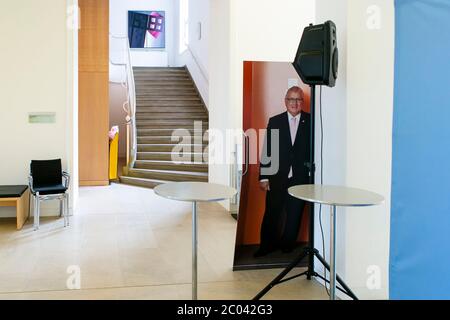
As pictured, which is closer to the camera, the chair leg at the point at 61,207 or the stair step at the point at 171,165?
the chair leg at the point at 61,207

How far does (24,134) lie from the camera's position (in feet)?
19.7

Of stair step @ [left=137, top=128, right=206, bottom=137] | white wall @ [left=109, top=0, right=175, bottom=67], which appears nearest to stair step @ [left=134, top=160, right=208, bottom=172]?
stair step @ [left=137, top=128, right=206, bottom=137]

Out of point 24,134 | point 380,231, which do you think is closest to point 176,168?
point 24,134

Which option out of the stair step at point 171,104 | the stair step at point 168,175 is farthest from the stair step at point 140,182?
the stair step at point 171,104

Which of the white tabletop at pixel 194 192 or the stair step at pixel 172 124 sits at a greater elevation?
the stair step at pixel 172 124

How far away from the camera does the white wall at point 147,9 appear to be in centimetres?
1420

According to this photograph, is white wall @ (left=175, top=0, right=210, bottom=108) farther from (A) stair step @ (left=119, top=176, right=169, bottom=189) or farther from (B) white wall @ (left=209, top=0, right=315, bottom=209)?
(B) white wall @ (left=209, top=0, right=315, bottom=209)

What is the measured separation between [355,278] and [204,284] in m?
1.22

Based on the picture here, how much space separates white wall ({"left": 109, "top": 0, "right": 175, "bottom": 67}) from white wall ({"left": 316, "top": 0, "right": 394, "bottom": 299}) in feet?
38.0

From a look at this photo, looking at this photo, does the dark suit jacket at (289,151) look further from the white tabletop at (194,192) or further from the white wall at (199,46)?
the white wall at (199,46)

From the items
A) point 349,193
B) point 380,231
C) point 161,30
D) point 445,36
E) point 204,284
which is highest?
point 161,30

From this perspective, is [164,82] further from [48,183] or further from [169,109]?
[48,183]

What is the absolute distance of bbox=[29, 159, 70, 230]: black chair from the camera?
553cm
